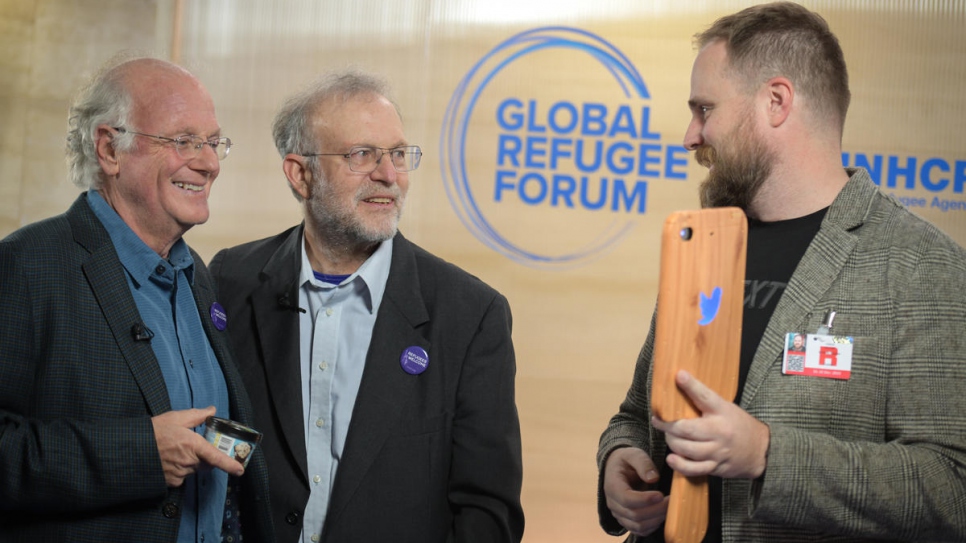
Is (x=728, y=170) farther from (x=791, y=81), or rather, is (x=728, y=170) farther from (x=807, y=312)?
(x=807, y=312)

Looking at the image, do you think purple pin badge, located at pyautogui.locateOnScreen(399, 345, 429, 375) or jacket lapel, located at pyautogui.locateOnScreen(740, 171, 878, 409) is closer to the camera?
jacket lapel, located at pyautogui.locateOnScreen(740, 171, 878, 409)

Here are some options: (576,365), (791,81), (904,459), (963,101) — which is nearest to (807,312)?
(904,459)

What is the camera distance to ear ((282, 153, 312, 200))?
265 cm

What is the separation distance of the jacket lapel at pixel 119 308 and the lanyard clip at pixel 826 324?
1.29 m

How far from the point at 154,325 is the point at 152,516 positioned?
1.32ft

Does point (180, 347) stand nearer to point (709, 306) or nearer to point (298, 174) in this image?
point (298, 174)

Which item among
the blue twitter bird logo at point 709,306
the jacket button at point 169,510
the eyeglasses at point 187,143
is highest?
the eyeglasses at point 187,143

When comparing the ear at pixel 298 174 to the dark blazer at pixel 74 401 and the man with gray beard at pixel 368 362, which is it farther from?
the dark blazer at pixel 74 401

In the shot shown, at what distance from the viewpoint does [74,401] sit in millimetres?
1905

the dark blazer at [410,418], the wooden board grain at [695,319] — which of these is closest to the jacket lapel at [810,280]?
the wooden board grain at [695,319]

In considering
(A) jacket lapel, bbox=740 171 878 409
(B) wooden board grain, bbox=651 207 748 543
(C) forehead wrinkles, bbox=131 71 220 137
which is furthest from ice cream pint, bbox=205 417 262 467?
(A) jacket lapel, bbox=740 171 878 409

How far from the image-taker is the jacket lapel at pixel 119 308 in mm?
1965

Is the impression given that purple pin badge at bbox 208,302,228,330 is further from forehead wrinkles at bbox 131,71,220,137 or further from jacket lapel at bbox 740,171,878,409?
jacket lapel at bbox 740,171,878,409

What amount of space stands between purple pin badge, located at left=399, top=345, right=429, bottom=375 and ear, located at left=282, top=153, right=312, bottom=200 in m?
0.57
